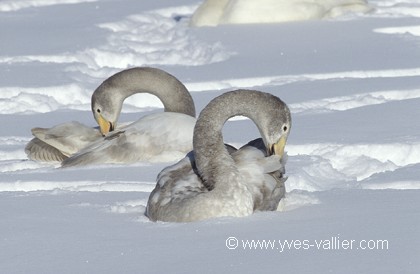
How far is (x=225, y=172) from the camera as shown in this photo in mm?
5551

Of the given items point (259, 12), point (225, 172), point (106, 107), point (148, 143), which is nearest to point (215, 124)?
point (225, 172)

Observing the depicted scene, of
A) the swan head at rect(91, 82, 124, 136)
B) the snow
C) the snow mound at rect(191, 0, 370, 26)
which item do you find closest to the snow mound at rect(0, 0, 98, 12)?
the snow

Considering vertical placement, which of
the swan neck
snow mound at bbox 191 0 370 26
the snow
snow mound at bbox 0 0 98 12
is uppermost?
the swan neck

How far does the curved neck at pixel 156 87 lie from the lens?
7684 millimetres

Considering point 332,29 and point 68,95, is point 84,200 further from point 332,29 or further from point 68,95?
point 332,29

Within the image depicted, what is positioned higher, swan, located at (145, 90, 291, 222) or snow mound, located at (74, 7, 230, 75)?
swan, located at (145, 90, 291, 222)

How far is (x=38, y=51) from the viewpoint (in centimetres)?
1164

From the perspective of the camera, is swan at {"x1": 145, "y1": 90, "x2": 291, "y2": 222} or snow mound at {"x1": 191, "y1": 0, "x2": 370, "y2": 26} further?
snow mound at {"x1": 191, "y1": 0, "x2": 370, "y2": 26}

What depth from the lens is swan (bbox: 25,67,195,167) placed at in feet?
23.1

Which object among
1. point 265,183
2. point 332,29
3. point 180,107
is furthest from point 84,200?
point 332,29

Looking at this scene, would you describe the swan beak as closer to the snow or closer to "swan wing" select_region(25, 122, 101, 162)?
"swan wing" select_region(25, 122, 101, 162)

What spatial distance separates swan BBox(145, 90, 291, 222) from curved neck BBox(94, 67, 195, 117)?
1.69 metres

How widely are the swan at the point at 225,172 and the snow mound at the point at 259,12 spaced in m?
7.05

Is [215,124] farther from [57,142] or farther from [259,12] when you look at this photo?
[259,12]
